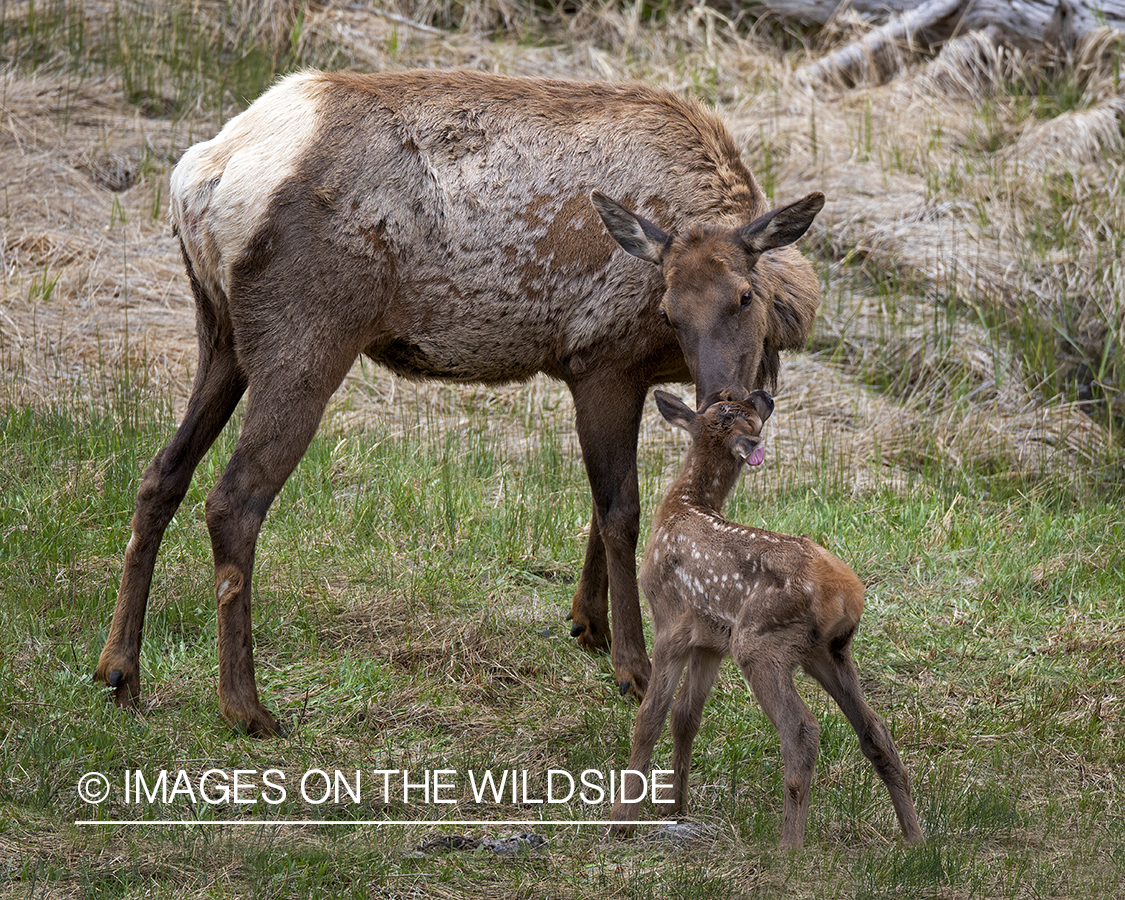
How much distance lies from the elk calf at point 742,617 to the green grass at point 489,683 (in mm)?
263

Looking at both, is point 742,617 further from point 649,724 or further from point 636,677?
point 636,677

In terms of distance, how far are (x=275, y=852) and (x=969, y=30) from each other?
11076 mm

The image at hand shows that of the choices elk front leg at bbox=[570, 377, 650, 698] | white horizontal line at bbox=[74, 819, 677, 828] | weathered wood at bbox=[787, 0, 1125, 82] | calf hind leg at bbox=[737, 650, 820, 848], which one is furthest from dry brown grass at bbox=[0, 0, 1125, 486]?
calf hind leg at bbox=[737, 650, 820, 848]

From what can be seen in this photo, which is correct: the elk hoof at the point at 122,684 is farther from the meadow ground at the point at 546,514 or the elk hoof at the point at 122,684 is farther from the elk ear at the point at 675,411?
the elk ear at the point at 675,411

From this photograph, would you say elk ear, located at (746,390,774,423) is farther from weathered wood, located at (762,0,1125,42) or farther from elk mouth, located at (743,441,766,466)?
weathered wood, located at (762,0,1125,42)

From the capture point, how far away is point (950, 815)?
4.22 m

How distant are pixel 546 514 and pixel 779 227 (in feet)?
7.77

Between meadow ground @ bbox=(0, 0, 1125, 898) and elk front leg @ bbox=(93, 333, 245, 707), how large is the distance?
0.20 metres

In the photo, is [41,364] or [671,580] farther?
[41,364]

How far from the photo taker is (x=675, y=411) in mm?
4391

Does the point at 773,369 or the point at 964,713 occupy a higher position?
the point at 773,369

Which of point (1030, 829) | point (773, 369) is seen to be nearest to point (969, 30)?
point (773, 369)

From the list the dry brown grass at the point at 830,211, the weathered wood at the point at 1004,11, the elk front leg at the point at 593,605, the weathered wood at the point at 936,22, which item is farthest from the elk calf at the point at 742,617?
the weathered wood at the point at 1004,11

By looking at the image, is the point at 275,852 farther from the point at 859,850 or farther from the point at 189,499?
the point at 189,499
